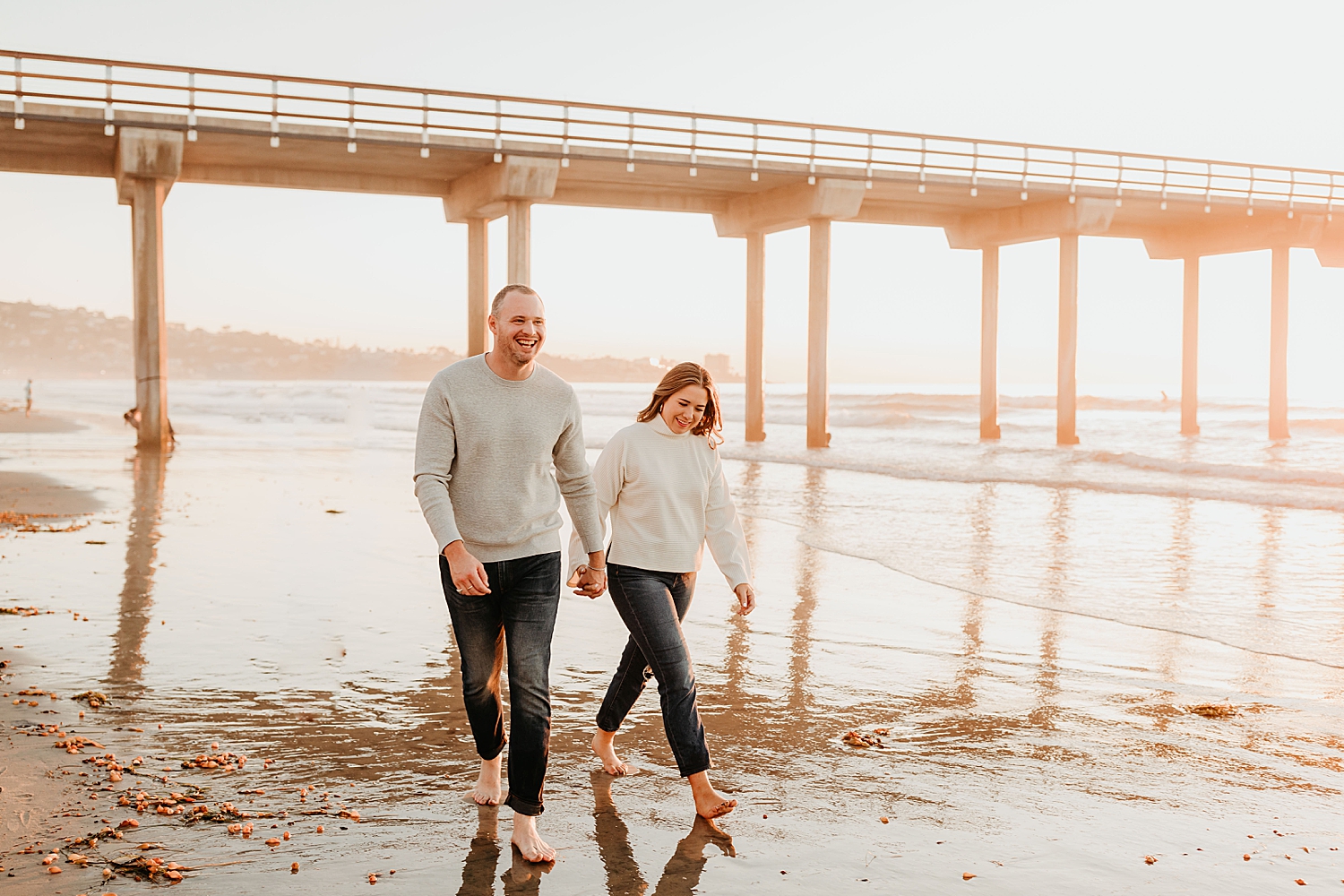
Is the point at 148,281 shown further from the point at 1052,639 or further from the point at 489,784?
the point at 489,784

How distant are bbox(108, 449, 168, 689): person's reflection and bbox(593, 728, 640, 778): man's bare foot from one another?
2417 millimetres

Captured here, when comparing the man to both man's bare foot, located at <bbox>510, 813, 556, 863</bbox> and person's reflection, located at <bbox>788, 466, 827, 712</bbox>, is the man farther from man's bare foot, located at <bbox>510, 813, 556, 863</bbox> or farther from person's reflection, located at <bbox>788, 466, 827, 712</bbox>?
person's reflection, located at <bbox>788, 466, 827, 712</bbox>

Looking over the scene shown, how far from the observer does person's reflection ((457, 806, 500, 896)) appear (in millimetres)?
3262

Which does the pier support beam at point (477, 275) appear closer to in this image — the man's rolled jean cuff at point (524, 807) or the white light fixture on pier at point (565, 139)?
the white light fixture on pier at point (565, 139)

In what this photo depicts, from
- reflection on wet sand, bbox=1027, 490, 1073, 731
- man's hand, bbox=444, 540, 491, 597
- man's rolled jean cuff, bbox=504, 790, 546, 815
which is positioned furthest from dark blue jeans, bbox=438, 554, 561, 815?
reflection on wet sand, bbox=1027, 490, 1073, 731

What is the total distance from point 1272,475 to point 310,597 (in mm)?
18560

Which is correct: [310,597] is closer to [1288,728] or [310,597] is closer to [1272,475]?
[1288,728]

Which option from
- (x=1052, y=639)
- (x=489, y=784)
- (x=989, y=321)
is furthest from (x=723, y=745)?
(x=989, y=321)

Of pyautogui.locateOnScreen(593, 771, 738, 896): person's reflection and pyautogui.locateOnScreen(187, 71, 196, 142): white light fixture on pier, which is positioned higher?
pyautogui.locateOnScreen(187, 71, 196, 142): white light fixture on pier

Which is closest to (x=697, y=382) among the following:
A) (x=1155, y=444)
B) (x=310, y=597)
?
(x=310, y=597)

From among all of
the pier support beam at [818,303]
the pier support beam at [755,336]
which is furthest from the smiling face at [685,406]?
the pier support beam at [755,336]

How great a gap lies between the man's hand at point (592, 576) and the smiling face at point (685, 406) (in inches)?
21.2

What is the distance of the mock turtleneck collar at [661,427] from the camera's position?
13.3 feet

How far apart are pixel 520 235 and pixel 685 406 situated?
1951 cm
